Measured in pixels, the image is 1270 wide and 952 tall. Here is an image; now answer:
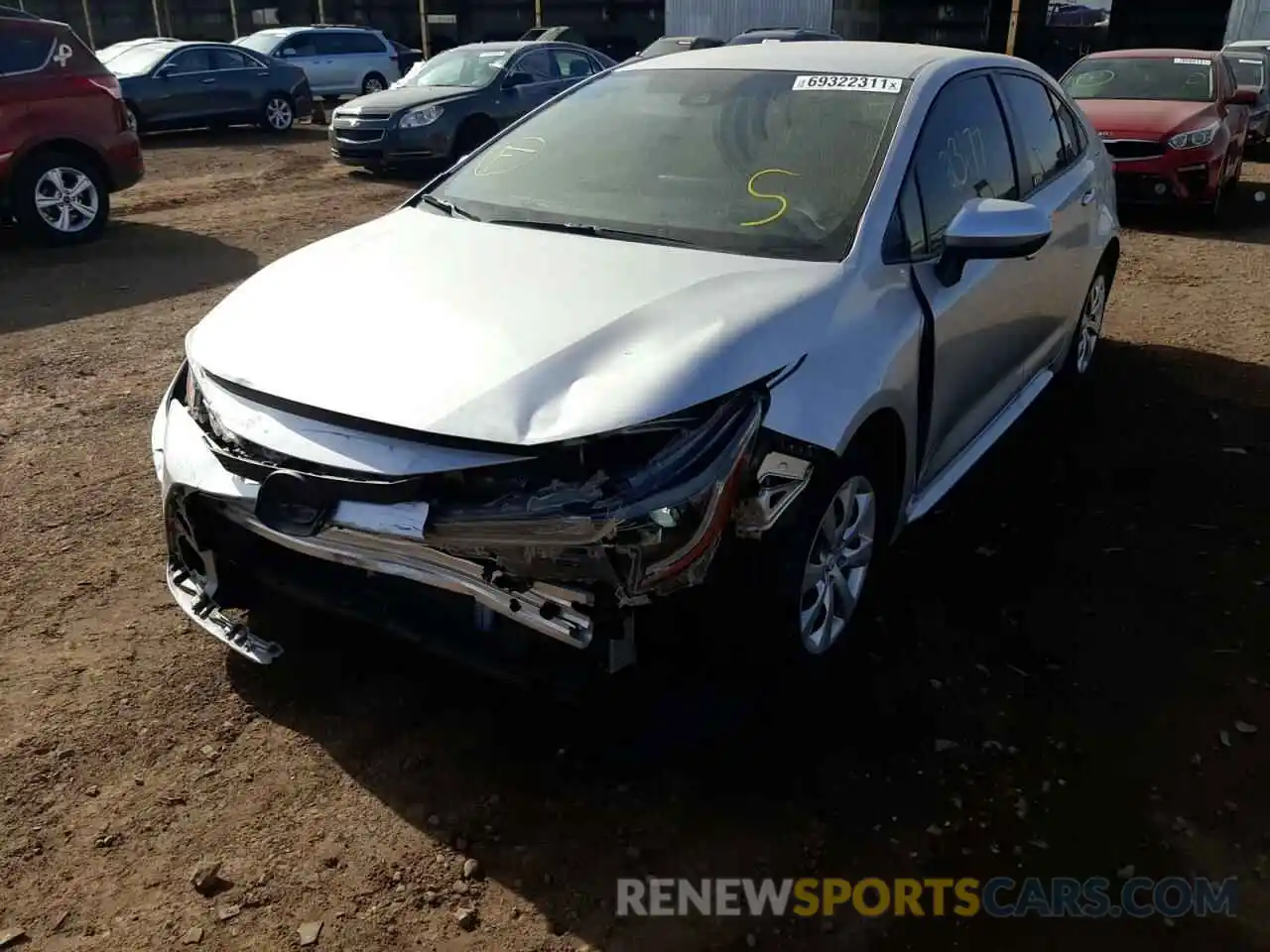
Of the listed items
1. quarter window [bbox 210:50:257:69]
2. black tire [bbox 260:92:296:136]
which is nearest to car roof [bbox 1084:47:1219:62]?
black tire [bbox 260:92:296:136]

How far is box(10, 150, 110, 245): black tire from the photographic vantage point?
29.0ft

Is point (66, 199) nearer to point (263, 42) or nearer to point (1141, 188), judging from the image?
point (1141, 188)

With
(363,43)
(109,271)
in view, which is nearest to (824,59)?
(109,271)

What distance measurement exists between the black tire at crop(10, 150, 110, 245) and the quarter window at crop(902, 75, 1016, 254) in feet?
25.9

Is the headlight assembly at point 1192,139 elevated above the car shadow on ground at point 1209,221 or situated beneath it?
Answer: elevated above

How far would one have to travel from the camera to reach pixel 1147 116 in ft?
33.4

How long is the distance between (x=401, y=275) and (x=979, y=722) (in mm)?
2102

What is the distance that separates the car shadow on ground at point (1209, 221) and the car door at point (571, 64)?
705cm

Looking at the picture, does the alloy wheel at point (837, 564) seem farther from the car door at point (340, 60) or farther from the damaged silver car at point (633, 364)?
the car door at point (340, 60)

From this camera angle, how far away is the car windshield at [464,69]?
1305 centimetres

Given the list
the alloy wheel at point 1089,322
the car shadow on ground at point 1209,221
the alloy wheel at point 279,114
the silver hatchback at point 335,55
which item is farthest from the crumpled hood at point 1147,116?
the silver hatchback at point 335,55

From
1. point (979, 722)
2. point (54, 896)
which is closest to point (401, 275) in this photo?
point (54, 896)

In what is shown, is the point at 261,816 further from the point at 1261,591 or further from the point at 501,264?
the point at 1261,591

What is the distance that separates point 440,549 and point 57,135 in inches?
324
